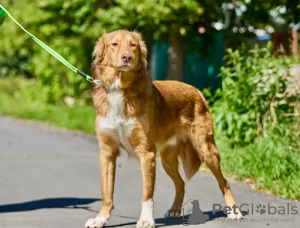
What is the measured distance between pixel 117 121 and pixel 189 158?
1.27 metres

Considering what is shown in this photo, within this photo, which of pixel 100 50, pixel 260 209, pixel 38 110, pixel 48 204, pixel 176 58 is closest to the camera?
pixel 100 50

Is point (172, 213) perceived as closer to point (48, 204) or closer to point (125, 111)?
point (125, 111)

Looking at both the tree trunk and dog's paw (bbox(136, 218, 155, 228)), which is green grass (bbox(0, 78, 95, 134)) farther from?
dog's paw (bbox(136, 218, 155, 228))

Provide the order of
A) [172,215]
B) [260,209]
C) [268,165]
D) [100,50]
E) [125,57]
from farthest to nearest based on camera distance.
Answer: [268,165] → [260,209] → [172,215] → [100,50] → [125,57]

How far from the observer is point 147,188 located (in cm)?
570

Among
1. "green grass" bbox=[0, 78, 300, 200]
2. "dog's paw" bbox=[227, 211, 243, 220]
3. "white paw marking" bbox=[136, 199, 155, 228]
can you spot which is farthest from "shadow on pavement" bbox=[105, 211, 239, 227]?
"green grass" bbox=[0, 78, 300, 200]

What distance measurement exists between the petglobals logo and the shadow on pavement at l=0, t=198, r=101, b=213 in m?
1.47

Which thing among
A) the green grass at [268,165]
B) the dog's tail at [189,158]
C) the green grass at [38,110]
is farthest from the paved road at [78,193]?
the green grass at [38,110]

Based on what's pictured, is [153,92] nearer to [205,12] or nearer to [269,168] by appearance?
[269,168]

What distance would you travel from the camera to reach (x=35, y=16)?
22.2 meters

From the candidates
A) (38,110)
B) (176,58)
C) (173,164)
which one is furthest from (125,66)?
(38,110)

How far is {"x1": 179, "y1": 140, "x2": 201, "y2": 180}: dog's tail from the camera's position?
6699mm

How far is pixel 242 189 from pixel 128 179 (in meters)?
1.73

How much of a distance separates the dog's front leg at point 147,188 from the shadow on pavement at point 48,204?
1339 mm
